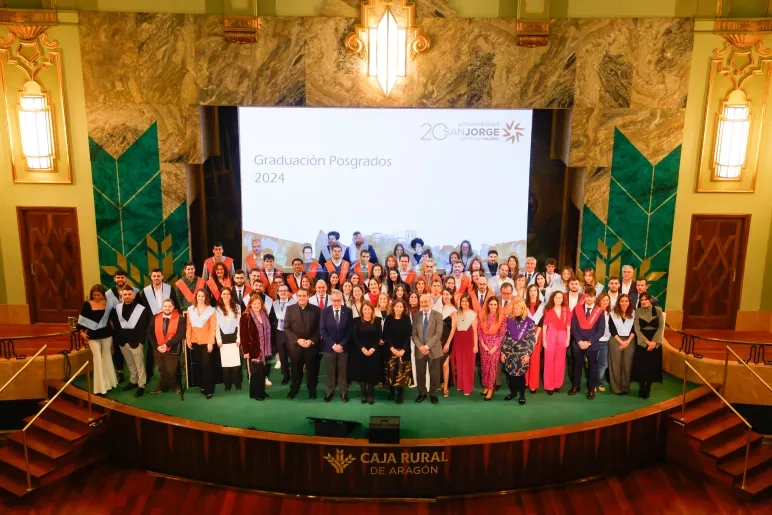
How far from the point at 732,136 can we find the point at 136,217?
8303 millimetres

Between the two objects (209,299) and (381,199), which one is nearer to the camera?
(209,299)

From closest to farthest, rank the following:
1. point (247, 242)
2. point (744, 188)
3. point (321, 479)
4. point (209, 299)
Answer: point (321, 479), point (209, 299), point (744, 188), point (247, 242)

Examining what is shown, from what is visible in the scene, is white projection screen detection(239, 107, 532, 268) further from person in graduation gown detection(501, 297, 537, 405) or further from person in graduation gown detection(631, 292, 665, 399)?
person in graduation gown detection(631, 292, 665, 399)

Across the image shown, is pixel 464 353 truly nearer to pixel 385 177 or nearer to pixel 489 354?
pixel 489 354

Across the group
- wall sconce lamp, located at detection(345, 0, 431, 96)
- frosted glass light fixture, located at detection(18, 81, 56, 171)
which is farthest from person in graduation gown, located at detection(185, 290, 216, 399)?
wall sconce lamp, located at detection(345, 0, 431, 96)

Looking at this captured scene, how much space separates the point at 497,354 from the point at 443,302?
86 centimetres

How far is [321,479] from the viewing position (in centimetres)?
737

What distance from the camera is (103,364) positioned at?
8203 mm

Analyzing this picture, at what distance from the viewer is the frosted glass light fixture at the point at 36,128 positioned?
945 centimetres

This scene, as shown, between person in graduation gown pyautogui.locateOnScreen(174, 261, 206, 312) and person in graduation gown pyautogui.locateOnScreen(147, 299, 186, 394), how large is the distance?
476 mm

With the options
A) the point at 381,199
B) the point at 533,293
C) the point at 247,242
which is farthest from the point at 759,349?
the point at 247,242

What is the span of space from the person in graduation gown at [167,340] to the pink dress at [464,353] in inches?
124

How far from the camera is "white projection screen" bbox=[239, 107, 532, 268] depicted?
9.89 m

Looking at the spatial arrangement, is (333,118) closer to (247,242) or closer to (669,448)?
(247,242)
